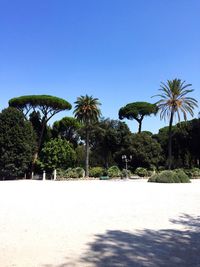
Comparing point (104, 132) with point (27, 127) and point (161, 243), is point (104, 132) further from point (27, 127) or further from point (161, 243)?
point (161, 243)

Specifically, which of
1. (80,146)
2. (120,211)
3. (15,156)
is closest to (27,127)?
(15,156)

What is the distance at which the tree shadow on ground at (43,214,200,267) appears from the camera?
7332 mm

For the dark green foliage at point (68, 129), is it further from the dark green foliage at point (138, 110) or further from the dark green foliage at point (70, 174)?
the dark green foliage at point (70, 174)

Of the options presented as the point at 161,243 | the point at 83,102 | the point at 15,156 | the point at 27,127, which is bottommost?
the point at 161,243

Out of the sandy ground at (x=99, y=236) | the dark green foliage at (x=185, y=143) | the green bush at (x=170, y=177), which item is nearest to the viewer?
the sandy ground at (x=99, y=236)

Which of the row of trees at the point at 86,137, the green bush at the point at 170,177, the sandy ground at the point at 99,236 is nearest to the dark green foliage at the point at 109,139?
the row of trees at the point at 86,137

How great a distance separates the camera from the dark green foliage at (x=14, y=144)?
53416 millimetres

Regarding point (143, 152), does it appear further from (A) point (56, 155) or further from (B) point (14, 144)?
(B) point (14, 144)

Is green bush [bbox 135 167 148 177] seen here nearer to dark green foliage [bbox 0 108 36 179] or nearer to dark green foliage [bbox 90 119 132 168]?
dark green foliage [bbox 90 119 132 168]

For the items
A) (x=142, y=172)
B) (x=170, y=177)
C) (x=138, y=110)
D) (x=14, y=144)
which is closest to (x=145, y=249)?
(x=170, y=177)

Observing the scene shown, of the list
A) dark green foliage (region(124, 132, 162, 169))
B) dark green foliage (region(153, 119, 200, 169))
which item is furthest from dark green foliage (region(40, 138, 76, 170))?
dark green foliage (region(153, 119, 200, 169))

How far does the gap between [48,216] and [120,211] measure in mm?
2967

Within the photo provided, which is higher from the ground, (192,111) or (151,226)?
(192,111)

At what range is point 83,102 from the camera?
58.3 meters
